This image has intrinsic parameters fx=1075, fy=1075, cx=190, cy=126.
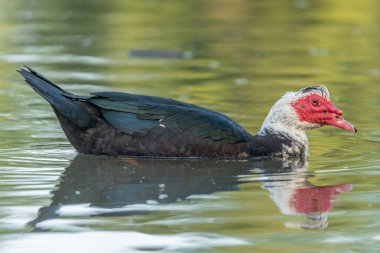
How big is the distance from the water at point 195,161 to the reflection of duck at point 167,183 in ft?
0.05

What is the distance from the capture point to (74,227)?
6426mm

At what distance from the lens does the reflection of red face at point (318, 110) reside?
9.30m

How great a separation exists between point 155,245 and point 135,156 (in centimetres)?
299

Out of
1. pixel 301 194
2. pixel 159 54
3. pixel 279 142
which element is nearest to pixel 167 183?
pixel 301 194

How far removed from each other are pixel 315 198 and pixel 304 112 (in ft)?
6.30

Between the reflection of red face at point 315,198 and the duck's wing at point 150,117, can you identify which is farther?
the duck's wing at point 150,117

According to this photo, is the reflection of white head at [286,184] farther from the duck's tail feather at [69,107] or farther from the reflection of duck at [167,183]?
the duck's tail feather at [69,107]

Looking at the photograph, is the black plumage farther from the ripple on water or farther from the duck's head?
the ripple on water

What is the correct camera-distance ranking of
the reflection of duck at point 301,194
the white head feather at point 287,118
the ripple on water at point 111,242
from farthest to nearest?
the white head feather at point 287,118 < the reflection of duck at point 301,194 < the ripple on water at point 111,242

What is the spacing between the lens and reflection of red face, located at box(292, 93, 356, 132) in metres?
9.30

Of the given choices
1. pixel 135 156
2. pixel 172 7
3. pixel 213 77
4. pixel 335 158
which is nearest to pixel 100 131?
pixel 135 156

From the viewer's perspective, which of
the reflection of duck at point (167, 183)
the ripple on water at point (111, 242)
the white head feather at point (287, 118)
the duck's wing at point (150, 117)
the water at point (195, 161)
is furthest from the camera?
the white head feather at point (287, 118)

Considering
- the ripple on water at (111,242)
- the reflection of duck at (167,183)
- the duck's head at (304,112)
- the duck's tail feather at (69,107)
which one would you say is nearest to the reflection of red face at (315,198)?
the reflection of duck at (167,183)

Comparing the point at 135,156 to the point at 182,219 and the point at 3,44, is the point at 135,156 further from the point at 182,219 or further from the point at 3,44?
the point at 3,44
